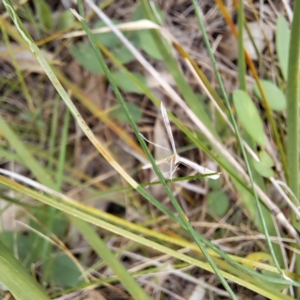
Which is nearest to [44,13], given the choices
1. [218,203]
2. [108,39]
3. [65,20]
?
[65,20]

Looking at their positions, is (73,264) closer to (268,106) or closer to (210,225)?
(210,225)

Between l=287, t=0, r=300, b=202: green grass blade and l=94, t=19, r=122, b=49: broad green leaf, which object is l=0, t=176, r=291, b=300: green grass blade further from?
l=94, t=19, r=122, b=49: broad green leaf

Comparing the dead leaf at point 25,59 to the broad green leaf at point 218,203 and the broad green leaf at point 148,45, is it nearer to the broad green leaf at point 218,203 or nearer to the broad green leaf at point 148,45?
the broad green leaf at point 148,45

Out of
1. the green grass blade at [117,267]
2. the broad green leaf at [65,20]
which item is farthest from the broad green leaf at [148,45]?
the green grass blade at [117,267]

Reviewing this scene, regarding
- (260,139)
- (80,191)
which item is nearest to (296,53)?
(260,139)

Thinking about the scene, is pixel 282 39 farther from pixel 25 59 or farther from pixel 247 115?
pixel 25 59
